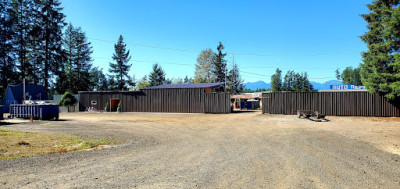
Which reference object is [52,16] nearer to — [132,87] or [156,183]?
[132,87]

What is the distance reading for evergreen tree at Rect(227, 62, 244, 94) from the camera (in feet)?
195

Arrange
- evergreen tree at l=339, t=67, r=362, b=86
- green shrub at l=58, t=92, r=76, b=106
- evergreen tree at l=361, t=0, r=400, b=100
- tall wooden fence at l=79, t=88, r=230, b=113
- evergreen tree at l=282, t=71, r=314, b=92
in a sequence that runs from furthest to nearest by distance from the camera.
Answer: evergreen tree at l=339, t=67, r=362, b=86 → evergreen tree at l=282, t=71, r=314, b=92 → green shrub at l=58, t=92, r=76, b=106 → tall wooden fence at l=79, t=88, r=230, b=113 → evergreen tree at l=361, t=0, r=400, b=100

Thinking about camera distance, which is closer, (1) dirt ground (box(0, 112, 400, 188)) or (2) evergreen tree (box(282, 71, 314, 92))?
(1) dirt ground (box(0, 112, 400, 188))

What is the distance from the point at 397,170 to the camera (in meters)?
5.25

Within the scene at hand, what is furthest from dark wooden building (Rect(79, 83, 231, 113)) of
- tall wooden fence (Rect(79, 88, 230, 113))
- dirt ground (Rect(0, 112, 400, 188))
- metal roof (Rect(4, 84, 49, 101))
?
dirt ground (Rect(0, 112, 400, 188))

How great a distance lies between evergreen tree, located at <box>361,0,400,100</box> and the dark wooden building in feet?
45.7

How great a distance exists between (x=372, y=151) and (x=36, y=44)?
51540mm

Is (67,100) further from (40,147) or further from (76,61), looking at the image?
(40,147)

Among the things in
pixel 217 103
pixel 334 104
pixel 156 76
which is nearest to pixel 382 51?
pixel 334 104

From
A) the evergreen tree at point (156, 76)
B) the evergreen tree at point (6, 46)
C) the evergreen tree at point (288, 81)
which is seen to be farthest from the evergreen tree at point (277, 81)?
the evergreen tree at point (6, 46)

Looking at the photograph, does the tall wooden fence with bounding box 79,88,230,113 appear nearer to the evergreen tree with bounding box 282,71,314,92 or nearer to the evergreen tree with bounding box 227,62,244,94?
the evergreen tree with bounding box 227,62,244,94

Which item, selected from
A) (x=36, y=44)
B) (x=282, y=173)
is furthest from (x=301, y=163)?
(x=36, y=44)

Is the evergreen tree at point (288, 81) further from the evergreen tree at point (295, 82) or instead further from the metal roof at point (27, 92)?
the metal roof at point (27, 92)

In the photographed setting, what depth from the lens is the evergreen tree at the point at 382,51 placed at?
17.4m
